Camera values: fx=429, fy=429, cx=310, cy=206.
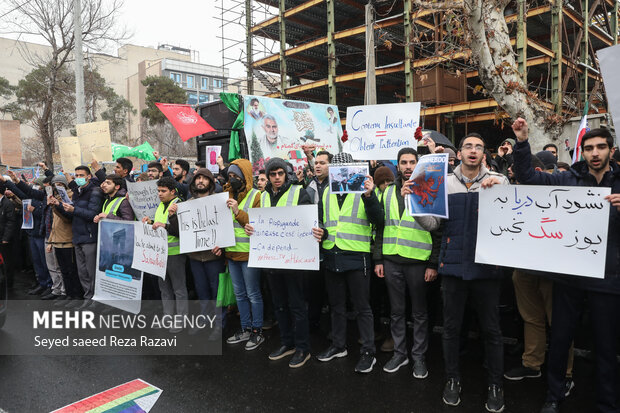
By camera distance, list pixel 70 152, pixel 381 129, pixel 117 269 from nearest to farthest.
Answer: pixel 381 129 → pixel 117 269 → pixel 70 152

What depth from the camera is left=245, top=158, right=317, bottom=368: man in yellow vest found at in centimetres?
432

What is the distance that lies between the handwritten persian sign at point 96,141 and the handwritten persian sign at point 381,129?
5.19 meters

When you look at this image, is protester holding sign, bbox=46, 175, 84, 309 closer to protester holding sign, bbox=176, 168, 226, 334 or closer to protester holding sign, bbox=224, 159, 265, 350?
protester holding sign, bbox=176, 168, 226, 334

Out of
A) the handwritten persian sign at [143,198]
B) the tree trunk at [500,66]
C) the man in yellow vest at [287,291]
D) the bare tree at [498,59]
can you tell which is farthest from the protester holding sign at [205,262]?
the tree trunk at [500,66]

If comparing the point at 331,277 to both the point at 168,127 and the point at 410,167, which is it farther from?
the point at 168,127

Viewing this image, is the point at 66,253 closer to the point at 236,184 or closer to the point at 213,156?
the point at 213,156

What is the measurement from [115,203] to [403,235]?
165 inches

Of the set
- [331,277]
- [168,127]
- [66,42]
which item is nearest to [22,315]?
[331,277]

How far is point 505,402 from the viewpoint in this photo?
3461 millimetres

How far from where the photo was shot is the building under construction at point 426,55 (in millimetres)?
19375

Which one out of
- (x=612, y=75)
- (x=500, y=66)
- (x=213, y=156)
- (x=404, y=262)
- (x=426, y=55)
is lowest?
(x=404, y=262)

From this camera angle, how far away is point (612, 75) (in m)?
2.96

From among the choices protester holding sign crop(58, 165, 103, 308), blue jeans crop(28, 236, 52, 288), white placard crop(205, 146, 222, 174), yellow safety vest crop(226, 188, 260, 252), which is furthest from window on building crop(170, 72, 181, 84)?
yellow safety vest crop(226, 188, 260, 252)

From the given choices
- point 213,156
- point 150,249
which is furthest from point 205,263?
point 213,156
